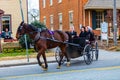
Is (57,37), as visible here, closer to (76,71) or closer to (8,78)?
(76,71)

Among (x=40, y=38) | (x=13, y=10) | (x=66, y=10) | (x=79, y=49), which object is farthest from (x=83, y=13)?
(x=40, y=38)

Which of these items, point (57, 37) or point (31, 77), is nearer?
point (31, 77)

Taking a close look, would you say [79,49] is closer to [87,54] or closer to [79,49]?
[79,49]

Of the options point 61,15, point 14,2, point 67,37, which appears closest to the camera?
point 67,37

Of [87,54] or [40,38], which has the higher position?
[40,38]

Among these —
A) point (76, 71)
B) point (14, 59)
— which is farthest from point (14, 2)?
point (76, 71)

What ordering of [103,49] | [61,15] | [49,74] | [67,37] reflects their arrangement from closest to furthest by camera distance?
[49,74] → [67,37] → [103,49] → [61,15]

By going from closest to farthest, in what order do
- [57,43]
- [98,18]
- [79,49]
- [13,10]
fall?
[57,43], [79,49], [13,10], [98,18]

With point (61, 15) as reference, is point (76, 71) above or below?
below

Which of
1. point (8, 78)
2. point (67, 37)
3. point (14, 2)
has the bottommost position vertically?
point (8, 78)

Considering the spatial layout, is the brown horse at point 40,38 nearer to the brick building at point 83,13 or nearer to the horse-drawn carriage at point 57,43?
the horse-drawn carriage at point 57,43

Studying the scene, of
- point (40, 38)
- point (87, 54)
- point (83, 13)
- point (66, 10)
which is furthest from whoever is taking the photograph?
point (66, 10)

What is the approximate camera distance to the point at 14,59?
1989 centimetres

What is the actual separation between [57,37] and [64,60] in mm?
1654
